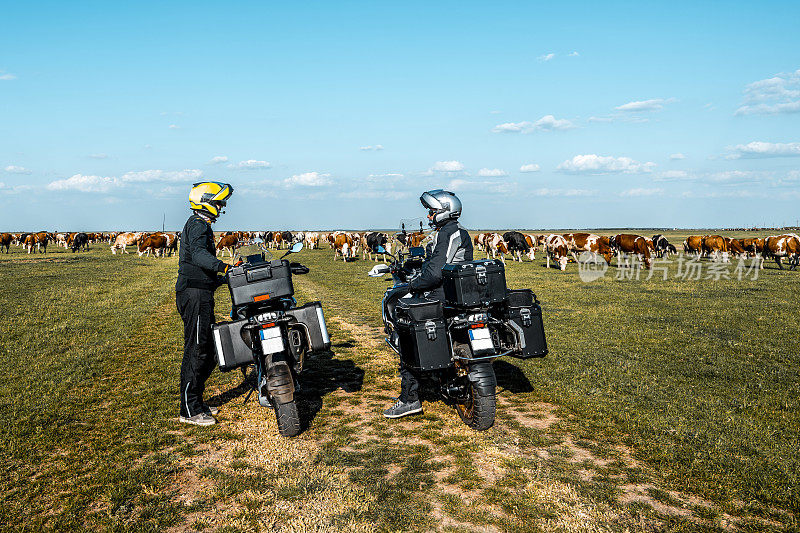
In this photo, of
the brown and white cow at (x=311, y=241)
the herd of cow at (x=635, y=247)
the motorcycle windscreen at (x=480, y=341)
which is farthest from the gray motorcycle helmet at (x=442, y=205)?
the brown and white cow at (x=311, y=241)

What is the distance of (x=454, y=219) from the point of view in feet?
19.5

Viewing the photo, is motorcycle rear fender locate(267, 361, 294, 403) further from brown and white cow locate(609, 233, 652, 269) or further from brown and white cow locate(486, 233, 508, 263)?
brown and white cow locate(486, 233, 508, 263)

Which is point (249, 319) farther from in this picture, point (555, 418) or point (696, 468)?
point (696, 468)

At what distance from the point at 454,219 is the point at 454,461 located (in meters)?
2.63

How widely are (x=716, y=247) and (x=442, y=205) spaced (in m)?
44.1

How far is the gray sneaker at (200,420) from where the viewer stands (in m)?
5.98

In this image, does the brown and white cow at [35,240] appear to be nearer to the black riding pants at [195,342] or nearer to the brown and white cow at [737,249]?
the black riding pants at [195,342]

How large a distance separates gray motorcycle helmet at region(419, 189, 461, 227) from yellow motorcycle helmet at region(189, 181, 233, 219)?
7.87 feet

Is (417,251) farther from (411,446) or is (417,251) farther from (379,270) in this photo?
(411,446)

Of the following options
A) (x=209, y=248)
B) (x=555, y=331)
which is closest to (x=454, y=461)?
(x=209, y=248)

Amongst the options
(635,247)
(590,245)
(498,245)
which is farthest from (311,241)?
(635,247)

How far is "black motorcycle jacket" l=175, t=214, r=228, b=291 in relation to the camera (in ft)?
18.6

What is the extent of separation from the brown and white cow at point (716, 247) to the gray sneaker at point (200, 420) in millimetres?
43088

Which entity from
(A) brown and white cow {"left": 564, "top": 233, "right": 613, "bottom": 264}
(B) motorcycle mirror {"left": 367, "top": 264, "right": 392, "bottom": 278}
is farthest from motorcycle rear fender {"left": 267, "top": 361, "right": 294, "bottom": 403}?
(A) brown and white cow {"left": 564, "top": 233, "right": 613, "bottom": 264}
